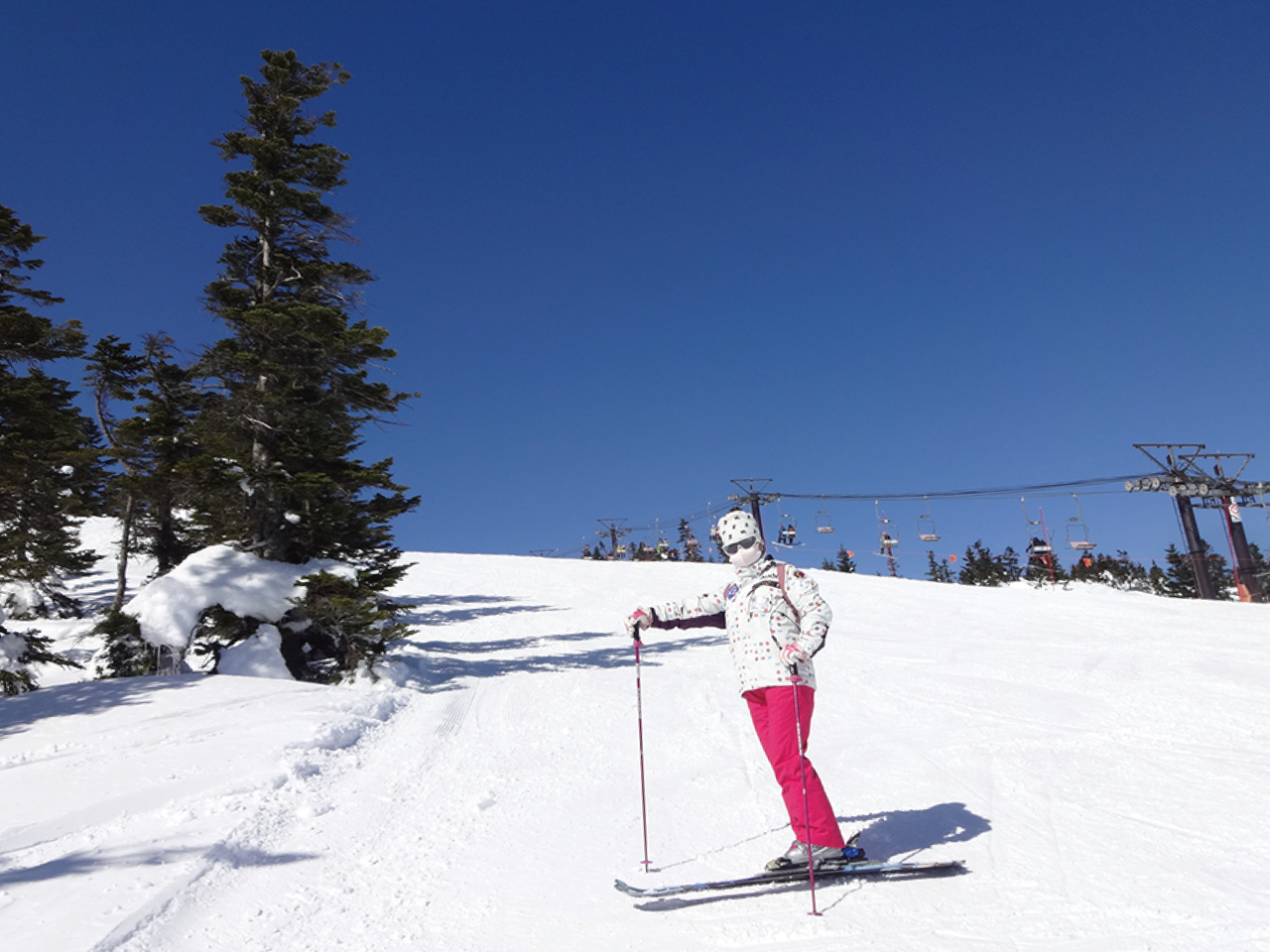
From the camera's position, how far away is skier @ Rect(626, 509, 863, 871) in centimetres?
395

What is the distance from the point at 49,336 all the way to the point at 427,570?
78.9 ft

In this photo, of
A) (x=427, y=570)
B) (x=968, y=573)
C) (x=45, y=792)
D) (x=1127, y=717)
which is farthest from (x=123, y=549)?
(x=968, y=573)

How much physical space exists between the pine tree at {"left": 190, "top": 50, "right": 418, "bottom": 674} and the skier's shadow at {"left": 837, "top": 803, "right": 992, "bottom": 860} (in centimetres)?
781

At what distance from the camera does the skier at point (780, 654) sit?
13.0ft

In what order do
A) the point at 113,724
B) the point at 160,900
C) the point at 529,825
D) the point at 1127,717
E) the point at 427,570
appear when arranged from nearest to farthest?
the point at 160,900 < the point at 529,825 < the point at 113,724 < the point at 1127,717 < the point at 427,570

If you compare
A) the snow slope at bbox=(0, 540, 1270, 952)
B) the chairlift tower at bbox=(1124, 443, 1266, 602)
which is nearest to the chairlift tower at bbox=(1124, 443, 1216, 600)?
the chairlift tower at bbox=(1124, 443, 1266, 602)

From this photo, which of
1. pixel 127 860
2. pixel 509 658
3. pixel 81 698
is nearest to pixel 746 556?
pixel 127 860

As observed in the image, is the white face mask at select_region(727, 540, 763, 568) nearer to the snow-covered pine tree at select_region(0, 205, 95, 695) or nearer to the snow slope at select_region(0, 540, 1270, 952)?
the snow slope at select_region(0, 540, 1270, 952)

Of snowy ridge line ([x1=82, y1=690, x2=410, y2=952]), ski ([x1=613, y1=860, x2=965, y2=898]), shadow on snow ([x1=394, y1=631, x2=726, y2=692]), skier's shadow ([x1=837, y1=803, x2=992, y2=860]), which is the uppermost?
shadow on snow ([x1=394, y1=631, x2=726, y2=692])

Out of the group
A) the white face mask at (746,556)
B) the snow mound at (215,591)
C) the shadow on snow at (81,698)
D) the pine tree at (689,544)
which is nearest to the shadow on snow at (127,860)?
the white face mask at (746,556)

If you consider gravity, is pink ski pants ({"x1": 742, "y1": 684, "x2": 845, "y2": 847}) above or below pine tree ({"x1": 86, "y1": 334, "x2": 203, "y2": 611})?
below

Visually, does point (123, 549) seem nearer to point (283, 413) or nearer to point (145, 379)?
point (145, 379)

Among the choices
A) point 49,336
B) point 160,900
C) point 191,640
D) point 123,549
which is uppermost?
point 49,336

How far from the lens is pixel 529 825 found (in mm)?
4988
